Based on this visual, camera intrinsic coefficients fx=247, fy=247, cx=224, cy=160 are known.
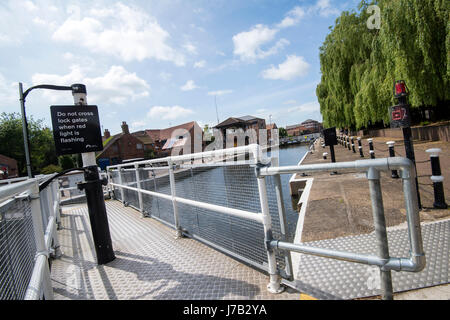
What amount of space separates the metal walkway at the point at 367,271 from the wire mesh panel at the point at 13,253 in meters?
2.12

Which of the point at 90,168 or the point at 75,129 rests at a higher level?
the point at 75,129

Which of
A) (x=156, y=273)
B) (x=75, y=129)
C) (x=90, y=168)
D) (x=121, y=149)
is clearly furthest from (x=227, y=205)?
(x=121, y=149)

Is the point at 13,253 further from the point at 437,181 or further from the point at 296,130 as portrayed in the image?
the point at 296,130

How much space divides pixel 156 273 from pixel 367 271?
2177 millimetres

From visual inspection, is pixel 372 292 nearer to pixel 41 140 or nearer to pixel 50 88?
pixel 50 88

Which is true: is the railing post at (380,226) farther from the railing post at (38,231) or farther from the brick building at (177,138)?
the brick building at (177,138)

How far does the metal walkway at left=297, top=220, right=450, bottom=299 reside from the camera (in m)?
2.11

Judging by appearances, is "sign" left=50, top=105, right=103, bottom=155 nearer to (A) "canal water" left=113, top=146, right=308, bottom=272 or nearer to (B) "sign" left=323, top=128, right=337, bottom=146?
(A) "canal water" left=113, top=146, right=308, bottom=272

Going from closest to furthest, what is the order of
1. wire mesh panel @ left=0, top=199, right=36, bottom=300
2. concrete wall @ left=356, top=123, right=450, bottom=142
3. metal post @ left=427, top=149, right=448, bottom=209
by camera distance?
wire mesh panel @ left=0, top=199, right=36, bottom=300 → metal post @ left=427, top=149, right=448, bottom=209 → concrete wall @ left=356, top=123, right=450, bottom=142

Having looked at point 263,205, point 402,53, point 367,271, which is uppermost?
point 402,53

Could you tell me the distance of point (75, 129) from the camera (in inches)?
131

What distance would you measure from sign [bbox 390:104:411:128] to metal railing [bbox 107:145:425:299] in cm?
256

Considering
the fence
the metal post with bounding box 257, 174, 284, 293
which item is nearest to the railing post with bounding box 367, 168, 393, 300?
the metal post with bounding box 257, 174, 284, 293

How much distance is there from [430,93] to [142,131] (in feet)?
216
